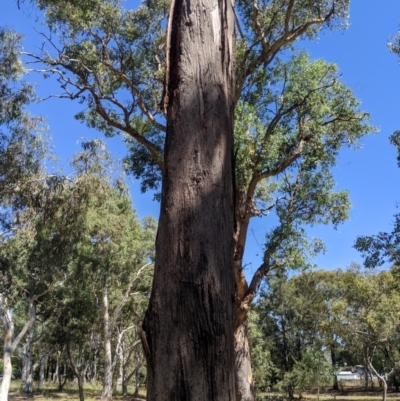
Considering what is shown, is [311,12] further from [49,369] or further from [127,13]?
[49,369]

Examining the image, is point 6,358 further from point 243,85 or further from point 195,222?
point 195,222

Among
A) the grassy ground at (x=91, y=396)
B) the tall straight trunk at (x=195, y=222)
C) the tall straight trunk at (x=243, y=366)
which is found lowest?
the grassy ground at (x=91, y=396)

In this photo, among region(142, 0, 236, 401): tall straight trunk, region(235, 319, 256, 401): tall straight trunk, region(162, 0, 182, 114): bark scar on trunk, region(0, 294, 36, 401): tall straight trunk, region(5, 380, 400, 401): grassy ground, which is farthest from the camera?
region(5, 380, 400, 401): grassy ground

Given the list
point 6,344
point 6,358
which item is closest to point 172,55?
point 6,344

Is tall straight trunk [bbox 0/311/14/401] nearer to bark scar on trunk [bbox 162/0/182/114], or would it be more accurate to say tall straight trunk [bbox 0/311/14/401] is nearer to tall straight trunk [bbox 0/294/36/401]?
tall straight trunk [bbox 0/294/36/401]

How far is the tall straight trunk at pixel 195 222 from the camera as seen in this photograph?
1.48m

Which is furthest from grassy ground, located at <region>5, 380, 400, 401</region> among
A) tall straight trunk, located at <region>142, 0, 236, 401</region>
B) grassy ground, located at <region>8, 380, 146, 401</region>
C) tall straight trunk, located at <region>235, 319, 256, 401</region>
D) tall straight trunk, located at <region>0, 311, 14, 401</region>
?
tall straight trunk, located at <region>142, 0, 236, 401</region>

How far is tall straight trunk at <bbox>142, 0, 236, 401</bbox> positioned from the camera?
1475mm

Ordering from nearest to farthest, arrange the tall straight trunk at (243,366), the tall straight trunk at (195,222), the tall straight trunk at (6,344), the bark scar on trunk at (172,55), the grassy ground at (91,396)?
the tall straight trunk at (195,222) < the bark scar on trunk at (172,55) < the tall straight trunk at (243,366) < the tall straight trunk at (6,344) < the grassy ground at (91,396)

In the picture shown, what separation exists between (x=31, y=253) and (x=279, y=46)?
35.3 ft

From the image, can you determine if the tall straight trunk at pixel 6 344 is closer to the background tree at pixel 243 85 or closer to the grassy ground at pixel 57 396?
the grassy ground at pixel 57 396

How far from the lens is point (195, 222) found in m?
1.61

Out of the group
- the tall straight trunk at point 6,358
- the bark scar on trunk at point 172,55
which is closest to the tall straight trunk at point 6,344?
the tall straight trunk at point 6,358

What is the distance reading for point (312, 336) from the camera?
105ft
